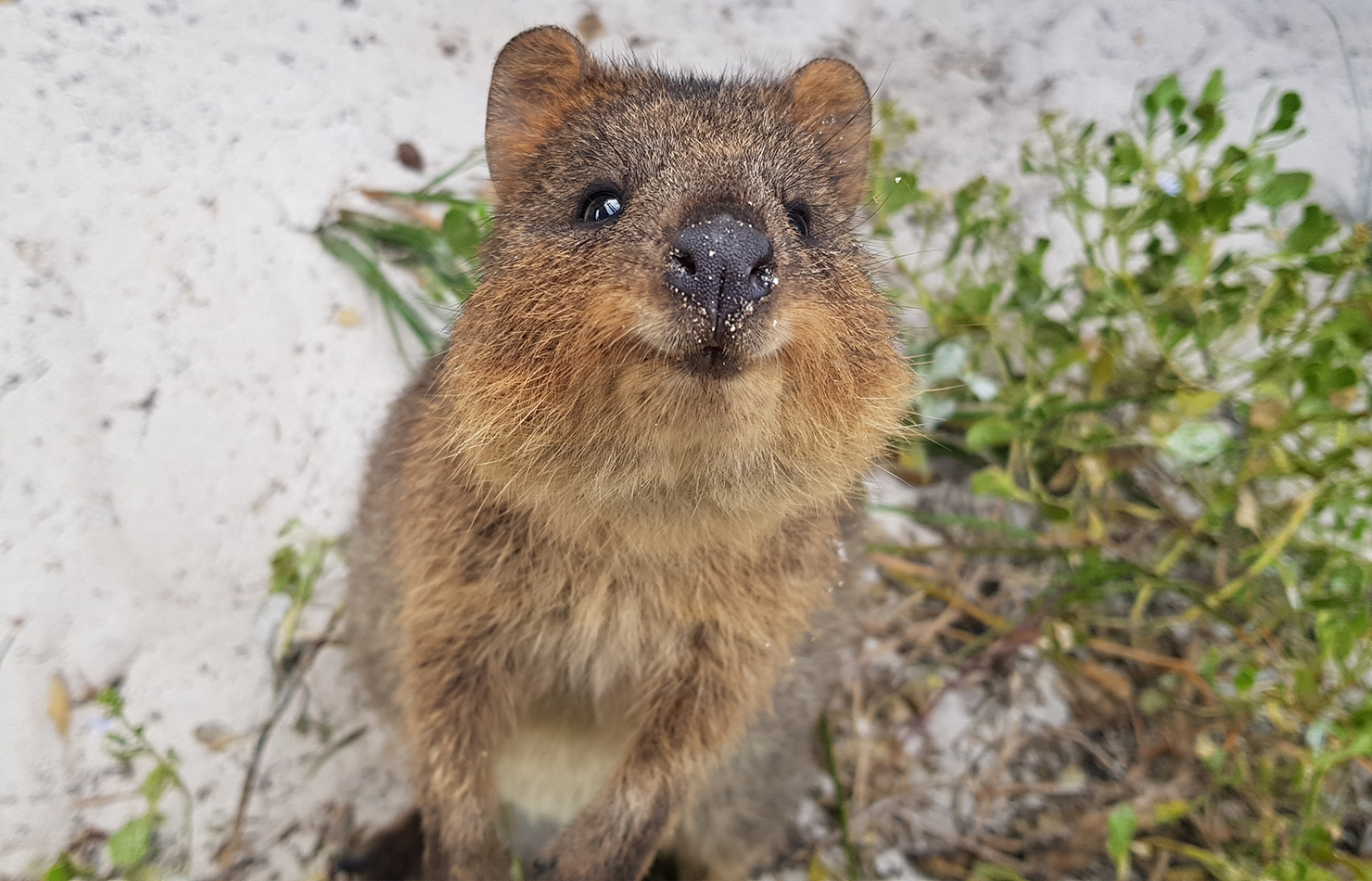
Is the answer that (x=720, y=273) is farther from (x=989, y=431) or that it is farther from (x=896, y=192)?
(x=989, y=431)

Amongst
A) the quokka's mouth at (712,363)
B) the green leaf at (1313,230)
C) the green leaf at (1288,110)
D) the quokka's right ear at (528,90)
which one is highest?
the quokka's right ear at (528,90)

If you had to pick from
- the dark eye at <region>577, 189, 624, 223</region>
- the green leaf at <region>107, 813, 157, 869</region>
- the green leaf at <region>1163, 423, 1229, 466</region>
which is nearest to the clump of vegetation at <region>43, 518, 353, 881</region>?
the green leaf at <region>107, 813, 157, 869</region>

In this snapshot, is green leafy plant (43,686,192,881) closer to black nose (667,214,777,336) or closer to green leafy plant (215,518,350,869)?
green leafy plant (215,518,350,869)

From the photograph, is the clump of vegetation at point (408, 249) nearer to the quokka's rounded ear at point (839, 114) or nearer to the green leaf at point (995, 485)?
the quokka's rounded ear at point (839, 114)

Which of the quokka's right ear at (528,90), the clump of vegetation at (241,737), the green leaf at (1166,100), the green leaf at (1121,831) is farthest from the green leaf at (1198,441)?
the clump of vegetation at (241,737)

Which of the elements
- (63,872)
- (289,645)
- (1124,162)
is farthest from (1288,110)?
(63,872)

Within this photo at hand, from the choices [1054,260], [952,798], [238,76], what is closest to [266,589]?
[238,76]
